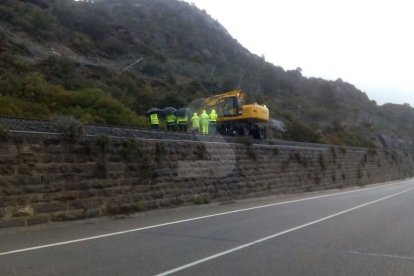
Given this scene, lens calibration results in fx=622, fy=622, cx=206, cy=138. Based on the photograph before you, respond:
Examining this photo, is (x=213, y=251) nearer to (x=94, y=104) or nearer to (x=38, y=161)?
(x=38, y=161)

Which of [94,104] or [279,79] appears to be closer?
[94,104]

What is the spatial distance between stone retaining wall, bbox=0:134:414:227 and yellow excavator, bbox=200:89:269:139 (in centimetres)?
280

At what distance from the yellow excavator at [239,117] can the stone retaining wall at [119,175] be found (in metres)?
2.80

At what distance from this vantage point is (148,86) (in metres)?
53.8

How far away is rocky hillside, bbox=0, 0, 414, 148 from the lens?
35406mm

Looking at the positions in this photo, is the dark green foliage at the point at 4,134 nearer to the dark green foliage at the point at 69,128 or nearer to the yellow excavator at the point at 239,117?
the dark green foliage at the point at 69,128

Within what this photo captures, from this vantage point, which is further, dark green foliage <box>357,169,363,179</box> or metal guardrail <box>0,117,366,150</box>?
dark green foliage <box>357,169,363,179</box>

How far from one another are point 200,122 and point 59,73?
18468mm

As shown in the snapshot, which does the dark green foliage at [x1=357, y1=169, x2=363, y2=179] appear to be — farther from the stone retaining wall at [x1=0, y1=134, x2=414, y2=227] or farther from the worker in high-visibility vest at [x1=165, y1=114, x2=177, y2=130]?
the worker in high-visibility vest at [x1=165, y1=114, x2=177, y2=130]

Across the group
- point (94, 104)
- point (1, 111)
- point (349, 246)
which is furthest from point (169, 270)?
point (94, 104)

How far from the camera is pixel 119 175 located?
17.7 meters

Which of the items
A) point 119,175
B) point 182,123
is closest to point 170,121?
point 182,123

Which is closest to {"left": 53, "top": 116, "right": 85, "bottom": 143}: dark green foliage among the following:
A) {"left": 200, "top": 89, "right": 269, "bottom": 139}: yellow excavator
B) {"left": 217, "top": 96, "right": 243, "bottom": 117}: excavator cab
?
{"left": 200, "top": 89, "right": 269, "bottom": 139}: yellow excavator

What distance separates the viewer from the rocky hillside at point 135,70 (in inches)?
1394
